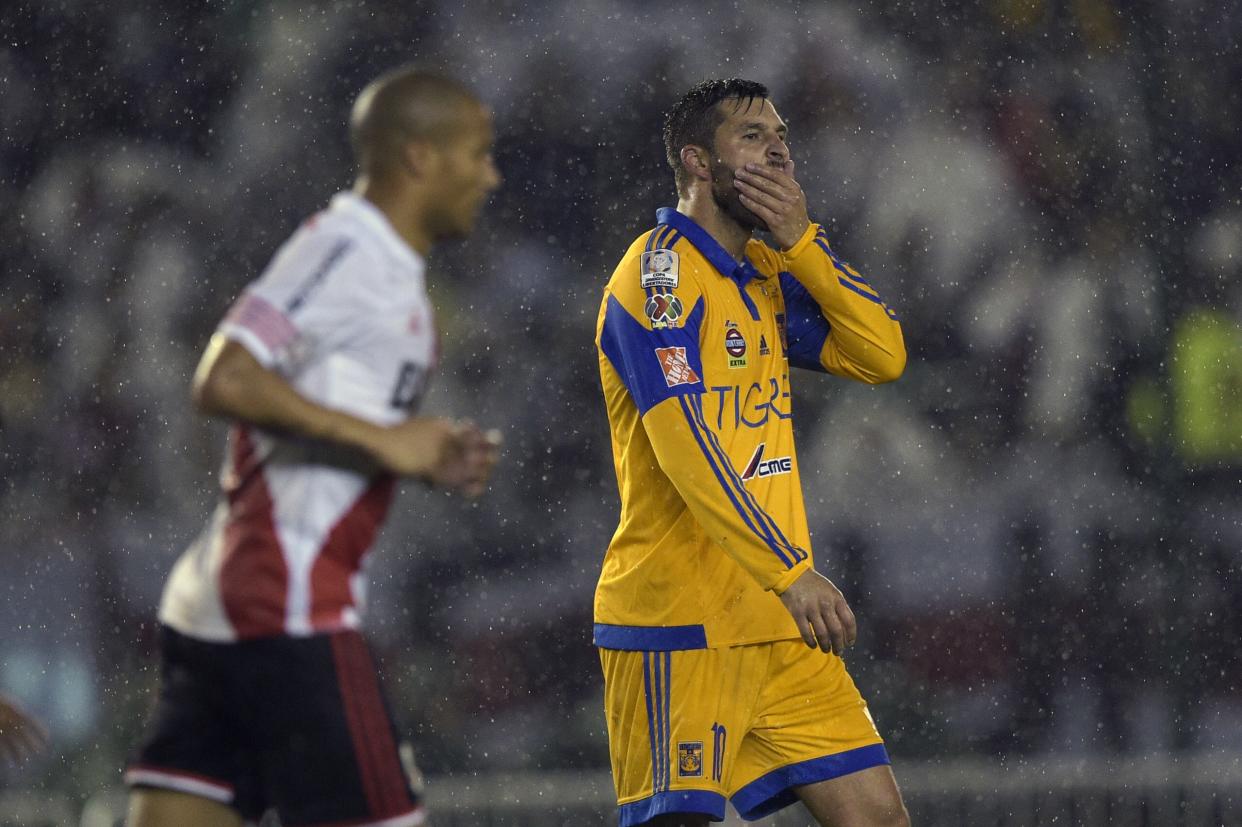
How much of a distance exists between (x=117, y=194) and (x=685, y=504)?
4838 millimetres

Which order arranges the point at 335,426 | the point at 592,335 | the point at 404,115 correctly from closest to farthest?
1. the point at 335,426
2. the point at 404,115
3. the point at 592,335

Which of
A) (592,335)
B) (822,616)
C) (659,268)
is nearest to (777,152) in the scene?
(659,268)

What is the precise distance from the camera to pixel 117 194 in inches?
287

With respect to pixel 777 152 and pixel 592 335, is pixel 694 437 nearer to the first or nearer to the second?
pixel 777 152

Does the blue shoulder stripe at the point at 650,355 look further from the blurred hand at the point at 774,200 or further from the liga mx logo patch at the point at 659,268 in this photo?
the blurred hand at the point at 774,200

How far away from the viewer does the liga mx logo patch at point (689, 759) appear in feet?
10.0

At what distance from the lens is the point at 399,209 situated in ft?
7.11

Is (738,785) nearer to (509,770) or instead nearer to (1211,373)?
(509,770)

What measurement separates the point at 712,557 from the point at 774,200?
68 centimetres

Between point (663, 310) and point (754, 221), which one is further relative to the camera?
point (754, 221)

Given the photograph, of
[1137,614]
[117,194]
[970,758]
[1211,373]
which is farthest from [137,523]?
[1211,373]

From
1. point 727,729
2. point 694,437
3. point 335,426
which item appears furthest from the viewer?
point 727,729

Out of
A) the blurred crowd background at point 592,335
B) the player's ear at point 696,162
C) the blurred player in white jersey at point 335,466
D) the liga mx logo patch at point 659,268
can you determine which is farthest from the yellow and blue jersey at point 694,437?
the blurred crowd background at point 592,335

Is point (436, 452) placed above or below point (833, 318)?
below
